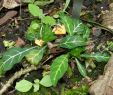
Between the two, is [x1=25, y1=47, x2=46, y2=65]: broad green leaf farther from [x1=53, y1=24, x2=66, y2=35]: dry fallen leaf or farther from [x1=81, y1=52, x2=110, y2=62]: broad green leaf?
[x1=81, y1=52, x2=110, y2=62]: broad green leaf

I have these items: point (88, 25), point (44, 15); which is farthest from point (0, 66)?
point (88, 25)

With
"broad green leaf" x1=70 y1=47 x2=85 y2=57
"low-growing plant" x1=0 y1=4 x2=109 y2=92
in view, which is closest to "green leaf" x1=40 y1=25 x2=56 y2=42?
"low-growing plant" x1=0 y1=4 x2=109 y2=92

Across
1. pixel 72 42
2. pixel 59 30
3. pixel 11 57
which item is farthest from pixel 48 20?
pixel 11 57

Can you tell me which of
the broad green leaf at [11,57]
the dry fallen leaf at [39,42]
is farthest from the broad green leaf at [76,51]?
the broad green leaf at [11,57]

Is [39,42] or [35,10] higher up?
[35,10]

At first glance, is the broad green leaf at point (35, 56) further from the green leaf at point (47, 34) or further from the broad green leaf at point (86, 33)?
the broad green leaf at point (86, 33)

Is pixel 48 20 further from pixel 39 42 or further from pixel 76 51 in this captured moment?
pixel 76 51
